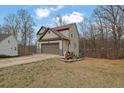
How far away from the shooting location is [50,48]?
1118 inches

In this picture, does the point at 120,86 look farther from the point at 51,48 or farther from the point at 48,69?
the point at 51,48

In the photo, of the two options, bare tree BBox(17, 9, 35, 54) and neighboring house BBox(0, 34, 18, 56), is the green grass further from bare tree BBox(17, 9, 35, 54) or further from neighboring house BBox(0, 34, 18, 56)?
neighboring house BBox(0, 34, 18, 56)

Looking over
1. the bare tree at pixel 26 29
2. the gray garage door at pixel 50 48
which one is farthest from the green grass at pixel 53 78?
the gray garage door at pixel 50 48

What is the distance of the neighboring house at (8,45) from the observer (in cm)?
3316

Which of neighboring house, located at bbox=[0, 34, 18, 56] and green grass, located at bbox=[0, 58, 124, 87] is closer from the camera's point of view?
green grass, located at bbox=[0, 58, 124, 87]

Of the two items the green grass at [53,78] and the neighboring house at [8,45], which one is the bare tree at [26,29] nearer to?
the neighboring house at [8,45]

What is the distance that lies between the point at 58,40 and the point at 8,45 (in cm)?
1066

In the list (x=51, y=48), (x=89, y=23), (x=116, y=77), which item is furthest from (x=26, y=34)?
(x=116, y=77)

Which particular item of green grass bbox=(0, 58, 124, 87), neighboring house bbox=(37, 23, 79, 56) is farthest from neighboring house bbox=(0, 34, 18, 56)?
green grass bbox=(0, 58, 124, 87)

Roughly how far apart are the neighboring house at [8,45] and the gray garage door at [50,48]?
23.2 ft

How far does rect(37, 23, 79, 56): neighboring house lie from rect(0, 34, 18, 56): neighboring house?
6.04 m

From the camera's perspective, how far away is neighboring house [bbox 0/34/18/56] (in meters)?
33.2
